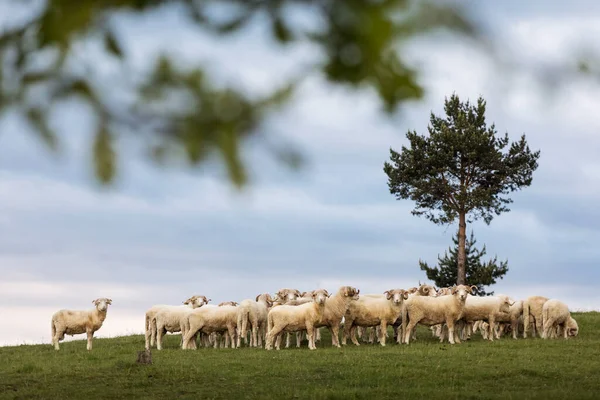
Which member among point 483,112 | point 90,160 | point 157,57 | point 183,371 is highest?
point 483,112

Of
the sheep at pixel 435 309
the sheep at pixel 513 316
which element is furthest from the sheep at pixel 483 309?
the sheep at pixel 435 309

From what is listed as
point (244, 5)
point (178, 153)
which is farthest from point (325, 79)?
point (178, 153)

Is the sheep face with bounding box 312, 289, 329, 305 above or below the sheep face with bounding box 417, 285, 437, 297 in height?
below

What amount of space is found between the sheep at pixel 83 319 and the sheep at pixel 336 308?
21.4ft

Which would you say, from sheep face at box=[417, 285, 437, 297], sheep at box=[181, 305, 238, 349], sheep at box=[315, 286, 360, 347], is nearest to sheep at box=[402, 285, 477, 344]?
sheep at box=[315, 286, 360, 347]

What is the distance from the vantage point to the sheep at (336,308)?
74.4 ft

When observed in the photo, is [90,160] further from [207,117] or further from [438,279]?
[438,279]

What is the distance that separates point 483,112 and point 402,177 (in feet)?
17.1

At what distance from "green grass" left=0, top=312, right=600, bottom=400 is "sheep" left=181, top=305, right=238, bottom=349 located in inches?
50.6

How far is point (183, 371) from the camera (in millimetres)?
17047

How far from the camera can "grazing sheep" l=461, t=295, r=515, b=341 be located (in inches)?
949

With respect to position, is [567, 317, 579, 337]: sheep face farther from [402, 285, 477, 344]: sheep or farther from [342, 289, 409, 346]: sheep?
[342, 289, 409, 346]: sheep

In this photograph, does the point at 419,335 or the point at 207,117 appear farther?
the point at 419,335

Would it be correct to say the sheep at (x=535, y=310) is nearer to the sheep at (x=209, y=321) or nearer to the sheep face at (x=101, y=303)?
the sheep at (x=209, y=321)
